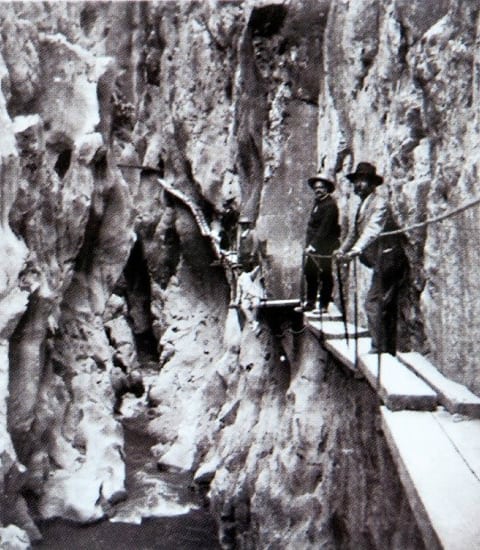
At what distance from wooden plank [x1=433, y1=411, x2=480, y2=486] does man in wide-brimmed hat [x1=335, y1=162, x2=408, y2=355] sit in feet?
4.04

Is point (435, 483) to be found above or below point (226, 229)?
below

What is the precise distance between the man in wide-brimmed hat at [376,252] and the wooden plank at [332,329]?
0.45m

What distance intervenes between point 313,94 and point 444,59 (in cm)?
627

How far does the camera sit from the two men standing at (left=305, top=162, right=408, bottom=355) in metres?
4.86

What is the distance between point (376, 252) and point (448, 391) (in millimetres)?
1760

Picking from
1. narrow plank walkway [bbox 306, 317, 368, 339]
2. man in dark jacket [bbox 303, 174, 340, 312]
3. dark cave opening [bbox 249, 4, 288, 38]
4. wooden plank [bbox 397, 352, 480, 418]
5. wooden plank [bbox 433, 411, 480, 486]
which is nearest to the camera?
wooden plank [bbox 433, 411, 480, 486]

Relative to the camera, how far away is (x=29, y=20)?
12.2m

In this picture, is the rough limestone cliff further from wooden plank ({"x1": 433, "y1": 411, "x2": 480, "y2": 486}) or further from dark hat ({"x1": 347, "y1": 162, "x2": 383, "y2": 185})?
wooden plank ({"x1": 433, "y1": 411, "x2": 480, "y2": 486})

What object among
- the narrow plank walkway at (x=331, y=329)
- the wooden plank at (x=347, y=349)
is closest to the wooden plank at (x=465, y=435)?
the wooden plank at (x=347, y=349)

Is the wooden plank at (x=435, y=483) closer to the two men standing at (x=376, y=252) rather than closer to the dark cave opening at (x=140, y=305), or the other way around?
the two men standing at (x=376, y=252)

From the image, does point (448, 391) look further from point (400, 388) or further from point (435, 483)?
point (435, 483)

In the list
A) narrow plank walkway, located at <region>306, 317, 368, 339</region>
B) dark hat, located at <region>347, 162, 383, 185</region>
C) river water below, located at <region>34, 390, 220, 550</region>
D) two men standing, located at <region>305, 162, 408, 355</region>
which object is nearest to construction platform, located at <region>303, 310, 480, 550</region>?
two men standing, located at <region>305, 162, 408, 355</region>

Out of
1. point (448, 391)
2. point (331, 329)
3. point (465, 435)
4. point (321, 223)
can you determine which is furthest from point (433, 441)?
point (321, 223)

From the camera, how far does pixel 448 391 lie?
368cm
